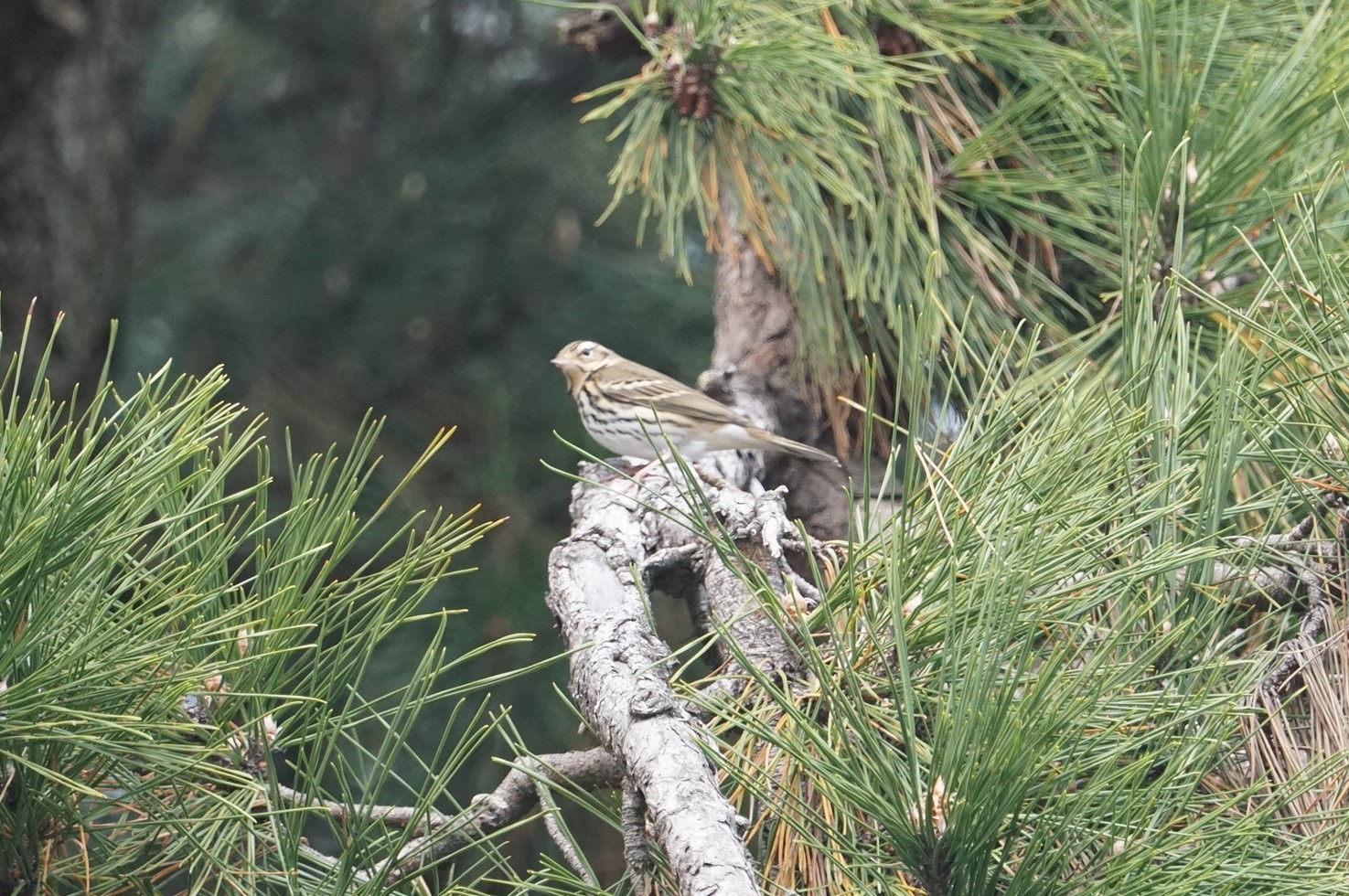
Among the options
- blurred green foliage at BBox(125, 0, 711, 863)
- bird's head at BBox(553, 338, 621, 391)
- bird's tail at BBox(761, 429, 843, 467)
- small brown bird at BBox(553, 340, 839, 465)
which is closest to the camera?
bird's tail at BBox(761, 429, 843, 467)

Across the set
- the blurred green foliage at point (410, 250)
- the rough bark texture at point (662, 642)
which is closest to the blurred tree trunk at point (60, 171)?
the blurred green foliage at point (410, 250)

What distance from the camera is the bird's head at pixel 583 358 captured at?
9.45 feet

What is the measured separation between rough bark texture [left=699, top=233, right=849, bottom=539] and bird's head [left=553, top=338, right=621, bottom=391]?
52cm

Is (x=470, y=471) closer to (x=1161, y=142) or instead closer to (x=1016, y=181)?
(x=1016, y=181)

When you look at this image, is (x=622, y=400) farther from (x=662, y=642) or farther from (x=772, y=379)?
(x=662, y=642)

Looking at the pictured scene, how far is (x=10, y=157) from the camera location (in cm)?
278

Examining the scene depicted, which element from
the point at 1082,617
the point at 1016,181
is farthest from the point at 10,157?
the point at 1082,617

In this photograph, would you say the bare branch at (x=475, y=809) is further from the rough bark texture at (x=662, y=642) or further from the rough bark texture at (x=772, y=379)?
the rough bark texture at (x=772, y=379)

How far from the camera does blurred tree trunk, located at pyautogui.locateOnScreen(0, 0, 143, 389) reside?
278cm

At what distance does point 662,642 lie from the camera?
1.20m

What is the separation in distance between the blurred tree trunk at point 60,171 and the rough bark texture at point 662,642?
164cm

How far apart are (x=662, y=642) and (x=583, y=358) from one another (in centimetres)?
178

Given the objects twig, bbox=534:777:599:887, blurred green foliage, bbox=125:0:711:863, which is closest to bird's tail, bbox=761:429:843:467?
blurred green foliage, bbox=125:0:711:863

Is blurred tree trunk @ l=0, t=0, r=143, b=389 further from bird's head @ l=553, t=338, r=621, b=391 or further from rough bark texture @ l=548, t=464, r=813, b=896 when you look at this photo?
rough bark texture @ l=548, t=464, r=813, b=896
